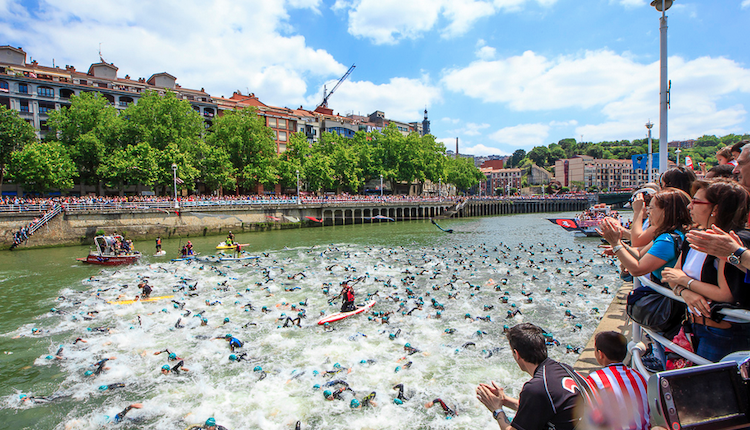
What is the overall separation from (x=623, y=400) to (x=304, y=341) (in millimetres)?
10113

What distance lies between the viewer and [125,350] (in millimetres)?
11398

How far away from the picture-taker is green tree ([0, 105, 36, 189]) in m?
43.0

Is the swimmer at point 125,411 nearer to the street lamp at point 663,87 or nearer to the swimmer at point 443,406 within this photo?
the swimmer at point 443,406

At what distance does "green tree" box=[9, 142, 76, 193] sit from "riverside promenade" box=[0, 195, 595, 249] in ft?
17.4

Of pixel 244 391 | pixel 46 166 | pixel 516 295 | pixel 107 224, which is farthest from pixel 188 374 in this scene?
pixel 46 166

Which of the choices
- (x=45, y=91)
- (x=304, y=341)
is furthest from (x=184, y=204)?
(x=304, y=341)

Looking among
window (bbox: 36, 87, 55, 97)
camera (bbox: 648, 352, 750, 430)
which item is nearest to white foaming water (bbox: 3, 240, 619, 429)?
camera (bbox: 648, 352, 750, 430)

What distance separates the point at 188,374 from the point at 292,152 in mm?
59869

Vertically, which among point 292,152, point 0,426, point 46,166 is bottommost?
point 0,426

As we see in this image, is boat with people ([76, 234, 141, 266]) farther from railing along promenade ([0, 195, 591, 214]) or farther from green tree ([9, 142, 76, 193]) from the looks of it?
green tree ([9, 142, 76, 193])

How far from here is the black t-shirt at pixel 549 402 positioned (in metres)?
Result: 3.01

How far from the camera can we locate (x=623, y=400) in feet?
10.0

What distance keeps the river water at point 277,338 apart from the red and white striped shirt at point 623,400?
16.6 ft

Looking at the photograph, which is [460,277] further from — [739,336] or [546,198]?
[546,198]
